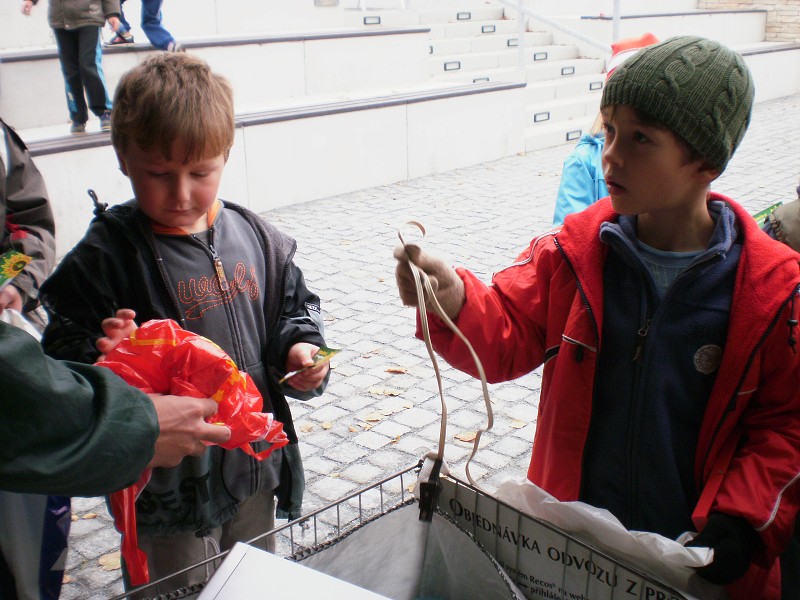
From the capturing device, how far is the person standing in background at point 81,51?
24.6ft

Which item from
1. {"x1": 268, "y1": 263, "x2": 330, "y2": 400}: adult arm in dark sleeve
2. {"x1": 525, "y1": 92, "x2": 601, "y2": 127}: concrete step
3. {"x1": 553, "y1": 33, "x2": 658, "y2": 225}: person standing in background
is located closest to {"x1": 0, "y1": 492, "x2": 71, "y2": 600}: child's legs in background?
{"x1": 268, "y1": 263, "x2": 330, "y2": 400}: adult arm in dark sleeve

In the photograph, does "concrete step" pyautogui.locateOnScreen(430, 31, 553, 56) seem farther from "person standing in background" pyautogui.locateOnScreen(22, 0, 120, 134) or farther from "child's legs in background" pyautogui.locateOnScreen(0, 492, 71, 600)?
"child's legs in background" pyautogui.locateOnScreen(0, 492, 71, 600)

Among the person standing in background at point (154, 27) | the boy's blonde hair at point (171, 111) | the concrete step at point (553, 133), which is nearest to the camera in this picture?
the boy's blonde hair at point (171, 111)

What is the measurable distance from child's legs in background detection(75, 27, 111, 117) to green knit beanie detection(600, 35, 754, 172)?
6863 millimetres

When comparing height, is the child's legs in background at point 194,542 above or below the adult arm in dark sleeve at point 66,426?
below

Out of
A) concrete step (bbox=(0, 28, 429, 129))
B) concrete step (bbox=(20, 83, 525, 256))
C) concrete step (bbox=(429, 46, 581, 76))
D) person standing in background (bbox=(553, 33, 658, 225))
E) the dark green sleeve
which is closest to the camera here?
the dark green sleeve

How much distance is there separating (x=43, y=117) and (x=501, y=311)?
7.68 meters

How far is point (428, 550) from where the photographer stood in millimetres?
1503

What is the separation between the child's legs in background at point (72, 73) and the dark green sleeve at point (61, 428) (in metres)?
7.00

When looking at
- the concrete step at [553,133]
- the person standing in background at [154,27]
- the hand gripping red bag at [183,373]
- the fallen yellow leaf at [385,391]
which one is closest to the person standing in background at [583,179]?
the fallen yellow leaf at [385,391]

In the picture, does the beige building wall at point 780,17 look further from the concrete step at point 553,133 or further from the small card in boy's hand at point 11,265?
the small card in boy's hand at point 11,265

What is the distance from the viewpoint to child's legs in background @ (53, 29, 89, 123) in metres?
7.65

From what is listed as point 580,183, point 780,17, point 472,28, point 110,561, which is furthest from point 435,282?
point 780,17

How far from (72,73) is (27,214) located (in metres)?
5.47
